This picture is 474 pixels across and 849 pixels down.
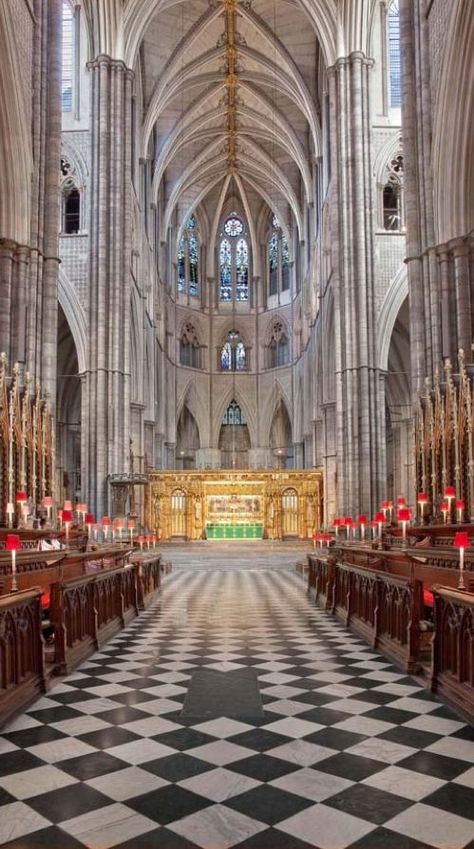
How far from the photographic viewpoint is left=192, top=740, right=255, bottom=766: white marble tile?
427 centimetres

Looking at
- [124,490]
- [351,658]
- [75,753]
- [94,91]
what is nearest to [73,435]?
[124,490]

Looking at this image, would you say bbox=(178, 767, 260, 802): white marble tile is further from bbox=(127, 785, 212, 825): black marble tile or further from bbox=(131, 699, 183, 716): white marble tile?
bbox=(131, 699, 183, 716): white marble tile

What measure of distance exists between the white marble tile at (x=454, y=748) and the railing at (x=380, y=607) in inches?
78.2

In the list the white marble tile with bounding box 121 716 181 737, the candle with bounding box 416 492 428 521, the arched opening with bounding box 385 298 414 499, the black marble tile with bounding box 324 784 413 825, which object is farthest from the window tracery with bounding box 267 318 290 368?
the black marble tile with bounding box 324 784 413 825

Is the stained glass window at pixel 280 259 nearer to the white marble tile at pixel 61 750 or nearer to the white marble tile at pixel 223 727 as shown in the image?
the white marble tile at pixel 223 727

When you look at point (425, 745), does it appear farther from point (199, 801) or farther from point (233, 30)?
point (233, 30)

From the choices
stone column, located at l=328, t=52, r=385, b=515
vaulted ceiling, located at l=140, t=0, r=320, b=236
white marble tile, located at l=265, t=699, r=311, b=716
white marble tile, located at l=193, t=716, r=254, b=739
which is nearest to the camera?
white marble tile, located at l=193, t=716, r=254, b=739

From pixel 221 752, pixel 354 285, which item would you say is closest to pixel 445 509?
pixel 221 752

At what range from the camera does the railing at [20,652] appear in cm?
505

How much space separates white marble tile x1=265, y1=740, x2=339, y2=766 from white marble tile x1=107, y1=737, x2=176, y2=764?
62 cm

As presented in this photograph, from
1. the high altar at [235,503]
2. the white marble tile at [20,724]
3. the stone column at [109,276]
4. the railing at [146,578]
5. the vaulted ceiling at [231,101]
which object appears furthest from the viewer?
the vaulted ceiling at [231,101]

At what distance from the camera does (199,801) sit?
11.9ft

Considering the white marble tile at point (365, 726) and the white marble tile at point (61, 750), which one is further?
the white marble tile at point (365, 726)

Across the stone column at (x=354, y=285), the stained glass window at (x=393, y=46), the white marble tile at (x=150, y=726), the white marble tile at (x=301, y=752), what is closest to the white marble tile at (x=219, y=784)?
the white marble tile at (x=301, y=752)
